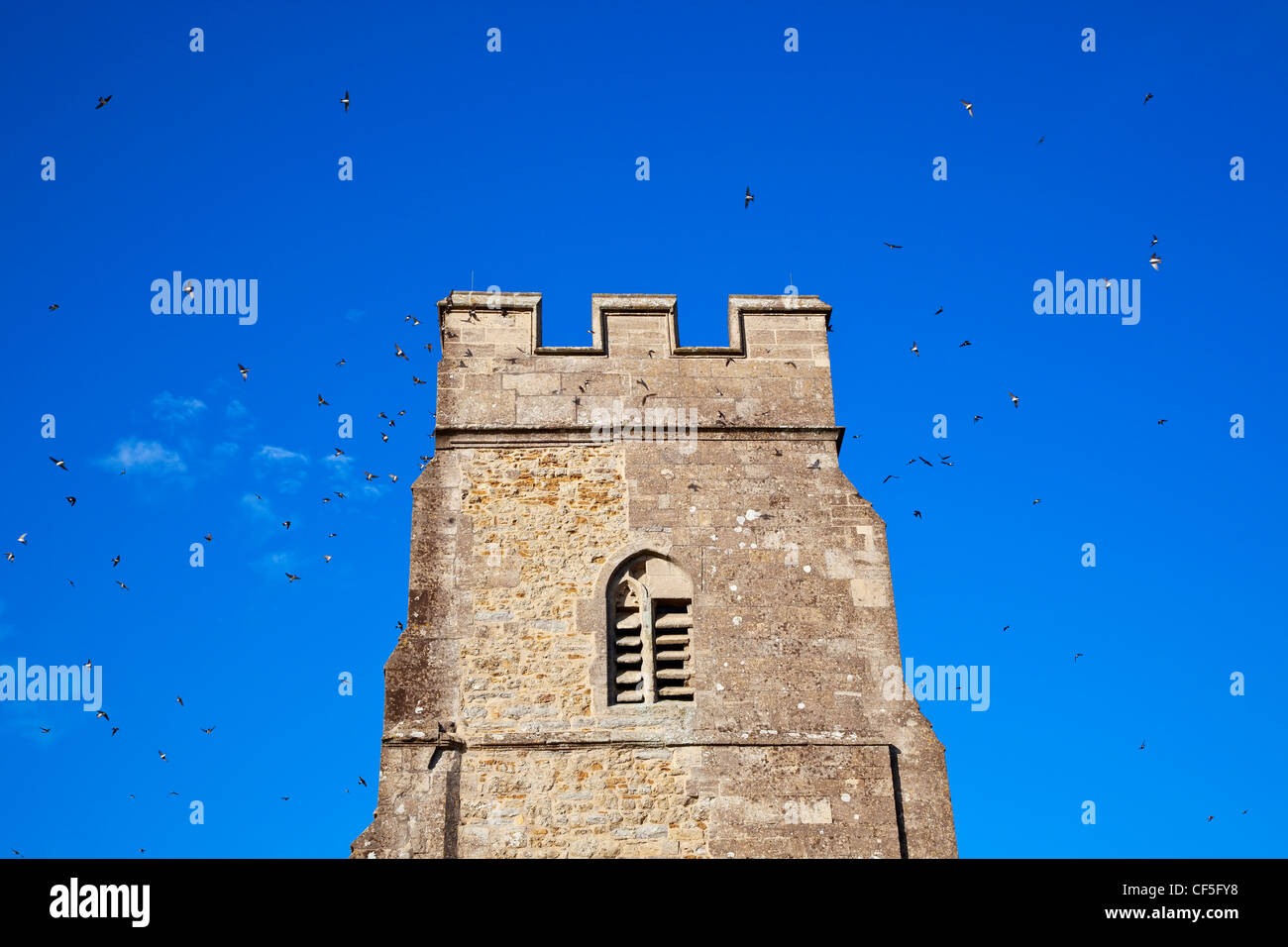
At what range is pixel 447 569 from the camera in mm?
13406

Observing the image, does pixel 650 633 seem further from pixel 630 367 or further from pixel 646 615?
pixel 630 367

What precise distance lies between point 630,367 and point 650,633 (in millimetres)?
2831

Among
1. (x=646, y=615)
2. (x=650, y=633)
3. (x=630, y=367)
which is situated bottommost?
(x=650, y=633)

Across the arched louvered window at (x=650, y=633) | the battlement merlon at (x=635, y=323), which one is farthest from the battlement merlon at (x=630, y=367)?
the arched louvered window at (x=650, y=633)

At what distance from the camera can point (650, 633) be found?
13.3 metres

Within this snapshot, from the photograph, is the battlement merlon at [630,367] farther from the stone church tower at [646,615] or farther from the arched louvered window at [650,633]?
the arched louvered window at [650,633]

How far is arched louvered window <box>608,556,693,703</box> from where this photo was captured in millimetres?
13117

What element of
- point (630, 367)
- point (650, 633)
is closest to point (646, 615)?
point (650, 633)

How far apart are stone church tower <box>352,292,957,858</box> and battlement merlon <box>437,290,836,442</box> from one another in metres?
0.02

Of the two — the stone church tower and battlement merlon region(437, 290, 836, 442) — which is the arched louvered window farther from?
battlement merlon region(437, 290, 836, 442)
